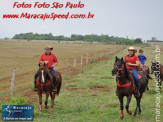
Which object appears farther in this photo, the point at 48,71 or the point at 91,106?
the point at 91,106

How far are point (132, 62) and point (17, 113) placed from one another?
4594 mm

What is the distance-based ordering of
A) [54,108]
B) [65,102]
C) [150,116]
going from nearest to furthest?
[150,116], [54,108], [65,102]

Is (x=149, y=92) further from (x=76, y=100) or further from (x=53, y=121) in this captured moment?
(x=53, y=121)

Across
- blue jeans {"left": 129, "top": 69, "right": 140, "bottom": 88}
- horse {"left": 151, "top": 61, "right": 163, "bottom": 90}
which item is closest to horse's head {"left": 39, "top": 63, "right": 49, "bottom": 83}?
blue jeans {"left": 129, "top": 69, "right": 140, "bottom": 88}

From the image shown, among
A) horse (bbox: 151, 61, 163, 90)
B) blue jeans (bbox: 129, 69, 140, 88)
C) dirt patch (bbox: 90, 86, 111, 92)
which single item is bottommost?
dirt patch (bbox: 90, 86, 111, 92)

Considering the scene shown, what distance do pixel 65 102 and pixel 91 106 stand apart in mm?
1450

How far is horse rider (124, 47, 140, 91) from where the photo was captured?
9.64 metres

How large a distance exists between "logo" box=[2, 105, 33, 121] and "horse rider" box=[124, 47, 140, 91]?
3906 mm

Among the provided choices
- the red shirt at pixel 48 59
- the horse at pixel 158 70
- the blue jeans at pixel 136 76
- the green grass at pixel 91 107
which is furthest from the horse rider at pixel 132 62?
the horse at pixel 158 70

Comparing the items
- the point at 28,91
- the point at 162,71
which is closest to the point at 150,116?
the point at 162,71

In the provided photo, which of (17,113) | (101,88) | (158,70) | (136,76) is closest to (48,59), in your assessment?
(17,113)

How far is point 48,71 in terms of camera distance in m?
10.6

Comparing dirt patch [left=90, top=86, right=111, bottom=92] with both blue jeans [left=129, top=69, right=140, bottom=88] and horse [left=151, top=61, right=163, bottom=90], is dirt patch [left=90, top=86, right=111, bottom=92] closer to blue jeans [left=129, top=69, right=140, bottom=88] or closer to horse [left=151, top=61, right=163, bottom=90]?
horse [left=151, top=61, right=163, bottom=90]

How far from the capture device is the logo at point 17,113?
9363 millimetres
